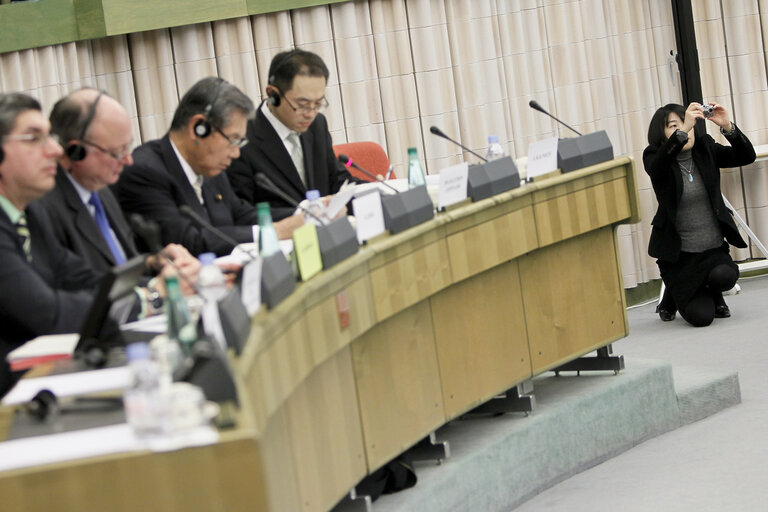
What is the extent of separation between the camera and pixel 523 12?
6.45 metres

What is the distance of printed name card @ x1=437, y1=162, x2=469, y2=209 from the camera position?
12.4ft

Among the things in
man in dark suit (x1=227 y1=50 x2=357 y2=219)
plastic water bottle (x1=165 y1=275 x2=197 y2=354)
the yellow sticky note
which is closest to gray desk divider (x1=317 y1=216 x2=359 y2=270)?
the yellow sticky note

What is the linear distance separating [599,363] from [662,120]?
1.89m

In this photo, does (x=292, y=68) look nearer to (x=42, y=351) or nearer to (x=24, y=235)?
(x=24, y=235)

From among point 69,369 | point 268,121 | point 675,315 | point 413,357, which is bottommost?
point 675,315

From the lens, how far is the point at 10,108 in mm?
2645

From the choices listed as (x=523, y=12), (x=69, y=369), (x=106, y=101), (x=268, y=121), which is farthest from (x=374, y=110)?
(x=69, y=369)

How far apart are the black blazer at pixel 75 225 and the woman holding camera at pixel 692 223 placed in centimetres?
361

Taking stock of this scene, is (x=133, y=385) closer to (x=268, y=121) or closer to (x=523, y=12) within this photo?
(x=268, y=121)

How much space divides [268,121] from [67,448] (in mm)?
2706

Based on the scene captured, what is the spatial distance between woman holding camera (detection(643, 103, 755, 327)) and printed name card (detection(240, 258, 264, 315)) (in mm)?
3893

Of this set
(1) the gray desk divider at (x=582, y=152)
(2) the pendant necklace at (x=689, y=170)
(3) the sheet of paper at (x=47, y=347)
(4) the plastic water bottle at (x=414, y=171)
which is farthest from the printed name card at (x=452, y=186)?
(2) the pendant necklace at (x=689, y=170)

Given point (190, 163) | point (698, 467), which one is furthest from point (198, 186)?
point (698, 467)

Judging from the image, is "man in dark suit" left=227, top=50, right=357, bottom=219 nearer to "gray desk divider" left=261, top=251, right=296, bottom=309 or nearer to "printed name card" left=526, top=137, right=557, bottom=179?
"printed name card" left=526, top=137, right=557, bottom=179
